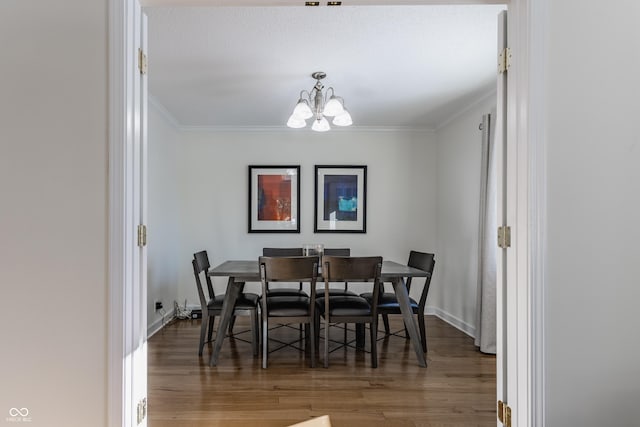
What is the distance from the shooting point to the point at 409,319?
303cm

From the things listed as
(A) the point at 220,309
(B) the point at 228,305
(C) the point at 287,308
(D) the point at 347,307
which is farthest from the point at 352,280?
(A) the point at 220,309

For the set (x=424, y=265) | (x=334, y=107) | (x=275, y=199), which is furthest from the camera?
(x=275, y=199)

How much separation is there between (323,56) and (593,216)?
207cm

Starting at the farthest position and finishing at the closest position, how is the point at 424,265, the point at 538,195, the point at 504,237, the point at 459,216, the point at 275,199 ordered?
the point at 275,199 < the point at 459,216 < the point at 424,265 < the point at 504,237 < the point at 538,195

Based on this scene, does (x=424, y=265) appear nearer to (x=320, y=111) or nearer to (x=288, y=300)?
(x=288, y=300)

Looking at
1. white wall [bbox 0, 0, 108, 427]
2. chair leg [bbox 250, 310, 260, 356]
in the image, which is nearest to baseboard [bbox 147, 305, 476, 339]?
chair leg [bbox 250, 310, 260, 356]

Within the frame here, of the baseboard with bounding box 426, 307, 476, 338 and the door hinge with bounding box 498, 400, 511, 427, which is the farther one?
the baseboard with bounding box 426, 307, 476, 338

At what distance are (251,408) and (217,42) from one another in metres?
2.35

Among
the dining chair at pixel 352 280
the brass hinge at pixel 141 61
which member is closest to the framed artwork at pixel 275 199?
the dining chair at pixel 352 280

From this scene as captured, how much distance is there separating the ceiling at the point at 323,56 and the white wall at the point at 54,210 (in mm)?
430

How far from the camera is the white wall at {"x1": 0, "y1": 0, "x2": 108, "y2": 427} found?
1.33 metres

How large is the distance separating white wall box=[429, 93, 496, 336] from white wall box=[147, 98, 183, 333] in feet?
10.5
